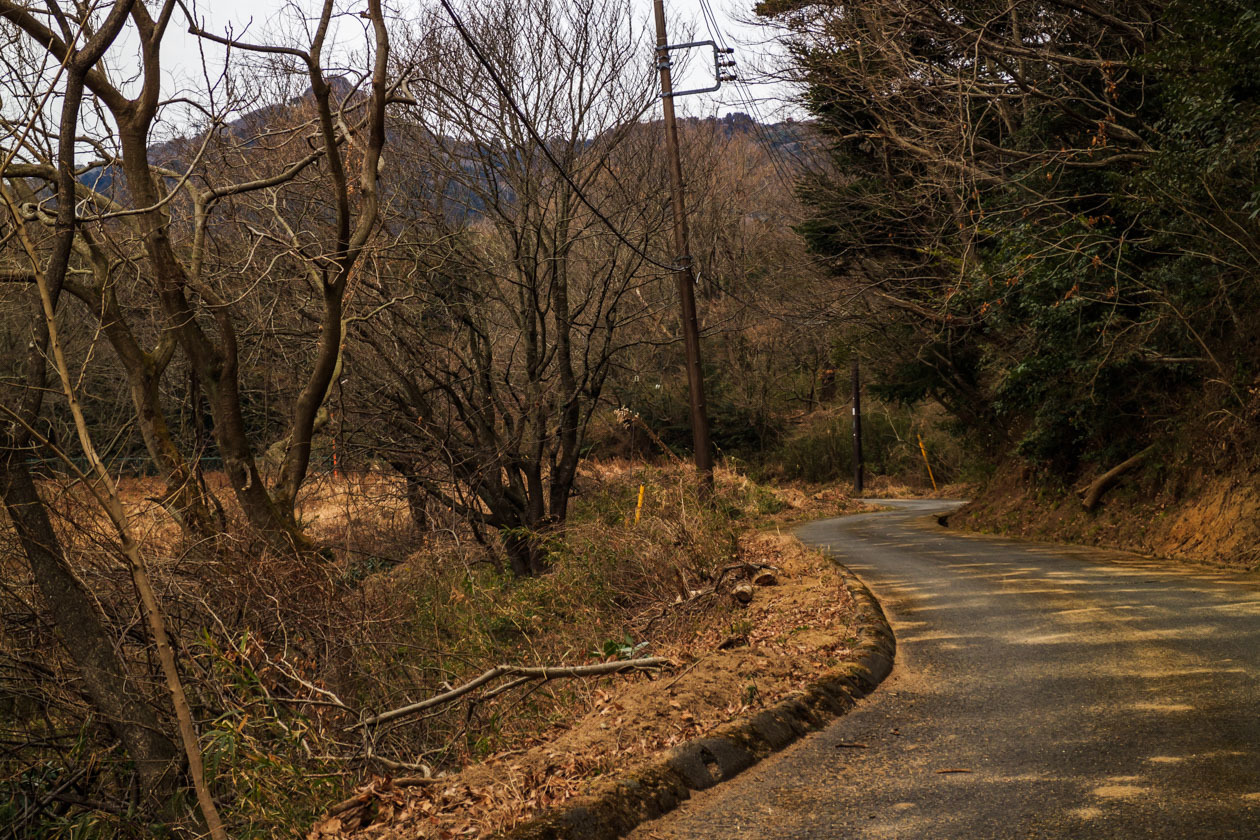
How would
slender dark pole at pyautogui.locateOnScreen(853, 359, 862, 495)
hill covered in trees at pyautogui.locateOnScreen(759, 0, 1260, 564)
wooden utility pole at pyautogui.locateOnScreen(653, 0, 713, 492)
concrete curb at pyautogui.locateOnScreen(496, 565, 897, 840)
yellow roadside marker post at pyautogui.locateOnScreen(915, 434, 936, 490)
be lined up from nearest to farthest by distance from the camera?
1. concrete curb at pyautogui.locateOnScreen(496, 565, 897, 840)
2. hill covered in trees at pyautogui.locateOnScreen(759, 0, 1260, 564)
3. wooden utility pole at pyautogui.locateOnScreen(653, 0, 713, 492)
4. slender dark pole at pyautogui.locateOnScreen(853, 359, 862, 495)
5. yellow roadside marker post at pyautogui.locateOnScreen(915, 434, 936, 490)

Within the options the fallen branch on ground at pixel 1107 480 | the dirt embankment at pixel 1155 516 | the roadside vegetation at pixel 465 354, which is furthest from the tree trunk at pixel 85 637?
the fallen branch on ground at pixel 1107 480

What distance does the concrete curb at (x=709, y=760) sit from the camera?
4.61 m

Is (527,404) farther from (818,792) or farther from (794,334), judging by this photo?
(794,334)

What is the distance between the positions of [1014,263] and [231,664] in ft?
46.0

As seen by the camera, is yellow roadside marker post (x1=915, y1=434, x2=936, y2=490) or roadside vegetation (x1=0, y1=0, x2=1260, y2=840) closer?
roadside vegetation (x1=0, y1=0, x2=1260, y2=840)

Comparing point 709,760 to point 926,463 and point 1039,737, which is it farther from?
point 926,463

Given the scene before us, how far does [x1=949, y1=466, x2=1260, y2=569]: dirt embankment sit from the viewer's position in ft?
49.3

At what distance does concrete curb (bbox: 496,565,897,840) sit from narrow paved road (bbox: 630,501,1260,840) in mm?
112

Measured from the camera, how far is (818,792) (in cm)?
539

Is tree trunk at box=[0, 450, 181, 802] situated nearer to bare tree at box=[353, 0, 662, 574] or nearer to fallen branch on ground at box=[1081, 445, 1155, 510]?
bare tree at box=[353, 0, 662, 574]

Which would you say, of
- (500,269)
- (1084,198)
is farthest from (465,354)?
(1084,198)

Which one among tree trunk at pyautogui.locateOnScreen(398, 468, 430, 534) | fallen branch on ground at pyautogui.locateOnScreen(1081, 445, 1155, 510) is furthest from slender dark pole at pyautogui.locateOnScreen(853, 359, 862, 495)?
tree trunk at pyautogui.locateOnScreen(398, 468, 430, 534)

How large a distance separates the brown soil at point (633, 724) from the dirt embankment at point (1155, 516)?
8271mm

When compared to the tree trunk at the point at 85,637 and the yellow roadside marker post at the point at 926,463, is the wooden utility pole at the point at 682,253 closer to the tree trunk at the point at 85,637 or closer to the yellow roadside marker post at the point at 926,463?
the tree trunk at the point at 85,637
